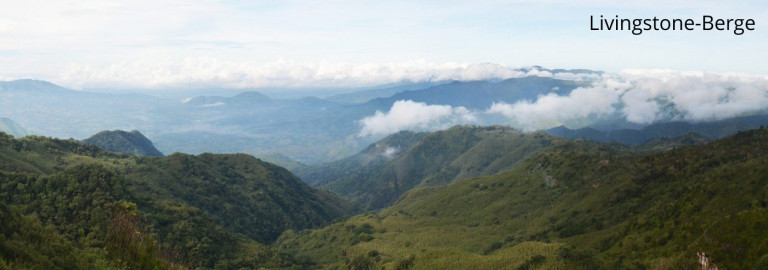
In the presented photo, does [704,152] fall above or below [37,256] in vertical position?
below

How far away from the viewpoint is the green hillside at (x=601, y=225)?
70.4 m

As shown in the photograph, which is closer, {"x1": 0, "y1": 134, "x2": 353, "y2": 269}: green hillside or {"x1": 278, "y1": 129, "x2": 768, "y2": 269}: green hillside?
{"x1": 0, "y1": 134, "x2": 353, "y2": 269}: green hillside

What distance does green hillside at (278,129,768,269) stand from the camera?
70.4 meters

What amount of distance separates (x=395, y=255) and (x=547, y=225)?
47366 millimetres

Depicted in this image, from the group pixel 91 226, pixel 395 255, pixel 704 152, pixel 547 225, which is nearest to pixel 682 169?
pixel 704 152

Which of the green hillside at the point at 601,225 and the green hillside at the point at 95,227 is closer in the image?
the green hillside at the point at 95,227

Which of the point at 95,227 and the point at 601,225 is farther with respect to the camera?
the point at 601,225

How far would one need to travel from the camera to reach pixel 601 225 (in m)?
122

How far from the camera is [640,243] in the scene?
285 feet

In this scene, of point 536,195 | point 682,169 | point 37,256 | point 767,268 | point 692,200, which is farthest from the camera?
point 536,195

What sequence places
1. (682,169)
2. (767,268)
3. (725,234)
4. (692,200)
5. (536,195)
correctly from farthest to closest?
(536,195), (682,169), (692,200), (725,234), (767,268)

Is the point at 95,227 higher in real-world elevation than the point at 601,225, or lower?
higher

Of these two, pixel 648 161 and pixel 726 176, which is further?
pixel 648 161

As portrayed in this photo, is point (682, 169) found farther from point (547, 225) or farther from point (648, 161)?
point (547, 225)
